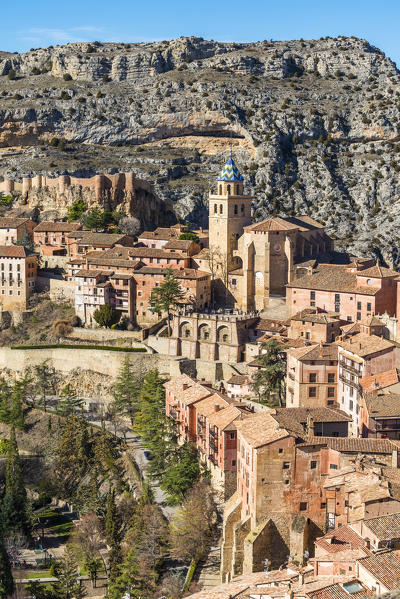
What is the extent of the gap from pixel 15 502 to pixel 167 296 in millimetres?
17785

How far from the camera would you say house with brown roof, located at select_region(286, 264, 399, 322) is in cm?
5938

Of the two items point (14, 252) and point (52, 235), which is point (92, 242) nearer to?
point (52, 235)

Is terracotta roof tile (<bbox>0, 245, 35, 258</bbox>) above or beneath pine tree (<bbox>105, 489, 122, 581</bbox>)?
above

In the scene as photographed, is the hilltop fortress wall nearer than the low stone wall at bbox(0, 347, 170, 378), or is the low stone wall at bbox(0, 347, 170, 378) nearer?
the low stone wall at bbox(0, 347, 170, 378)

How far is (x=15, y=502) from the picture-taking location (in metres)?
52.5

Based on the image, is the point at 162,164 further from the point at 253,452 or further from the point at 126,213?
the point at 253,452

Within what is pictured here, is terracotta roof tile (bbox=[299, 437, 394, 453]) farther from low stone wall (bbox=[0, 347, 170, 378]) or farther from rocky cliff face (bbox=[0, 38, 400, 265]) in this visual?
rocky cliff face (bbox=[0, 38, 400, 265])

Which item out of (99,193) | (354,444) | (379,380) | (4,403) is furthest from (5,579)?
(99,193)

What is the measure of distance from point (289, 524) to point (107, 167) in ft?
183

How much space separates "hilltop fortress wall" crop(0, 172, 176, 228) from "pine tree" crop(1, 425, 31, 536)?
31.2 metres

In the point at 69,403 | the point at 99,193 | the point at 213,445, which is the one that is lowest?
the point at 69,403

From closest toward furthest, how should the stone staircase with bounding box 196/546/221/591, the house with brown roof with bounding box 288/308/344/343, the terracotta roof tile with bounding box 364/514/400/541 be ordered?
1. the terracotta roof tile with bounding box 364/514/400/541
2. the stone staircase with bounding box 196/546/221/591
3. the house with brown roof with bounding box 288/308/344/343

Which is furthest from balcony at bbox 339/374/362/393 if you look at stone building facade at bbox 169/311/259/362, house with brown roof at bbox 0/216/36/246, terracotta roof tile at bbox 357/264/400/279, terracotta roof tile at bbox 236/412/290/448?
house with brown roof at bbox 0/216/36/246

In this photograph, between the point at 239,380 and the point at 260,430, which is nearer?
the point at 260,430
